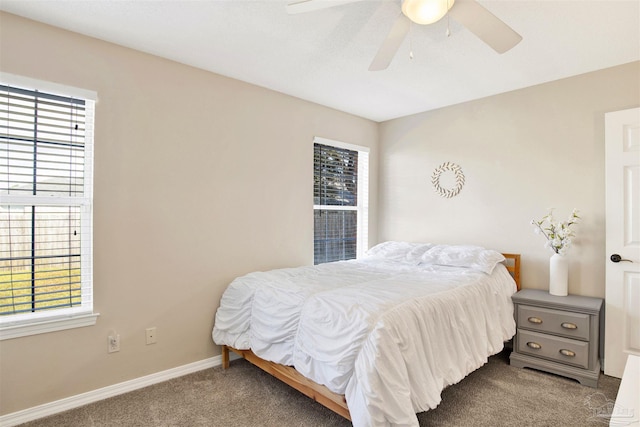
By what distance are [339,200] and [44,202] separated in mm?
2774

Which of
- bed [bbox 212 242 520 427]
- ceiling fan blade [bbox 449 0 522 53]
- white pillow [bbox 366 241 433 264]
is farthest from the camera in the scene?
white pillow [bbox 366 241 433 264]

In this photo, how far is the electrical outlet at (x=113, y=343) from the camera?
2.45 meters

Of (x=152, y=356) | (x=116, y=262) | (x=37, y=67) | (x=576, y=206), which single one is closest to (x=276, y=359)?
(x=152, y=356)

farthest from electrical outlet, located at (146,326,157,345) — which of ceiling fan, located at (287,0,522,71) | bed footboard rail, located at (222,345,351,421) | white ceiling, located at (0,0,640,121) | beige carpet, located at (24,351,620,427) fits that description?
ceiling fan, located at (287,0,522,71)

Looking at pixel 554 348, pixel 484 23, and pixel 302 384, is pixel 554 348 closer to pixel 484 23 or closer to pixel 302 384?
pixel 302 384

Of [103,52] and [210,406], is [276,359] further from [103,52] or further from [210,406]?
[103,52]

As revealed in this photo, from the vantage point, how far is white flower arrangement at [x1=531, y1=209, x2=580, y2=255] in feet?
9.53

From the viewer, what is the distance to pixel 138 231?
2.59m

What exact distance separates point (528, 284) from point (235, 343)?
2.70 metres

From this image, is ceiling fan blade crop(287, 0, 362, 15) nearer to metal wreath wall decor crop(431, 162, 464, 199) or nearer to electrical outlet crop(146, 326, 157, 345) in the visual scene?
electrical outlet crop(146, 326, 157, 345)

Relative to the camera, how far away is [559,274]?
2.91m

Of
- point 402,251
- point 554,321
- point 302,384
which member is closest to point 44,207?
point 302,384

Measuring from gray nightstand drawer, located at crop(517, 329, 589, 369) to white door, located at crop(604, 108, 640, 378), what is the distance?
0.34 meters

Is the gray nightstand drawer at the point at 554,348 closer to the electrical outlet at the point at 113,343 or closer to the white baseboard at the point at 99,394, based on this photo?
the white baseboard at the point at 99,394
